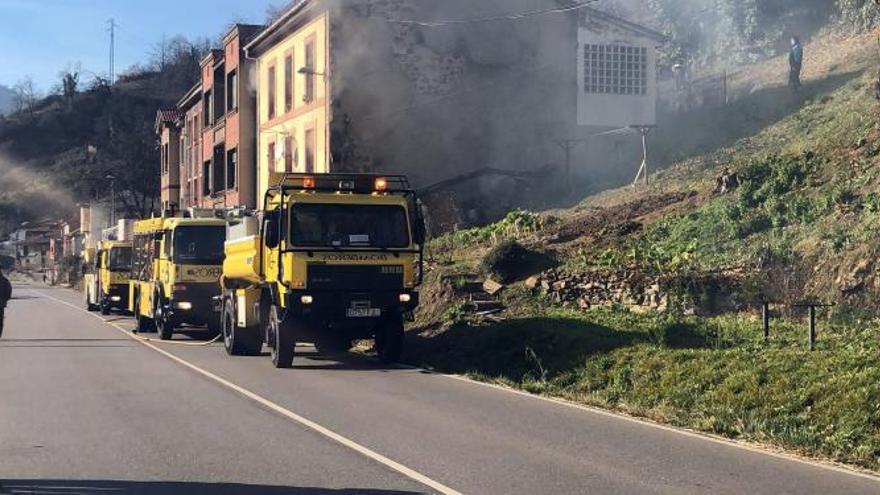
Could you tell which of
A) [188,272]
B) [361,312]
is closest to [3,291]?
[361,312]

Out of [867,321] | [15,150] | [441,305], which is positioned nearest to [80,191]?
[15,150]

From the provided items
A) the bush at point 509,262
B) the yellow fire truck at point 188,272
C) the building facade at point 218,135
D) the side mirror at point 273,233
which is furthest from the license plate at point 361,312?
the building facade at point 218,135

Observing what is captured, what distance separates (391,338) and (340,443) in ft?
26.3

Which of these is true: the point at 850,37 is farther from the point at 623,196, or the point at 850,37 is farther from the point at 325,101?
the point at 325,101

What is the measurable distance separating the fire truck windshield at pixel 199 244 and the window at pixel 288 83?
1579 centimetres

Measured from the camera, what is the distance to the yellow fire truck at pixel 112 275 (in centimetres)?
3678

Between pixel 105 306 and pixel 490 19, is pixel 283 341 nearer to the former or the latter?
pixel 490 19

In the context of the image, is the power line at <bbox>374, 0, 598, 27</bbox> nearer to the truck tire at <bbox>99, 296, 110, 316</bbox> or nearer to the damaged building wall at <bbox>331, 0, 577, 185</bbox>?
the damaged building wall at <bbox>331, 0, 577, 185</bbox>

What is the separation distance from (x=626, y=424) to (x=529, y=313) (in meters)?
8.13

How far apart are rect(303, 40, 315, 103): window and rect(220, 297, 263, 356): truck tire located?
16967 mm

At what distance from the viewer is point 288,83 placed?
40781mm

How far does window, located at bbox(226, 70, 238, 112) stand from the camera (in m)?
48.1

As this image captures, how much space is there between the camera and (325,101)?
35344 mm

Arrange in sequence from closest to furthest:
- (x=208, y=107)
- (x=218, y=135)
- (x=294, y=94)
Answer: (x=294, y=94) < (x=218, y=135) < (x=208, y=107)
